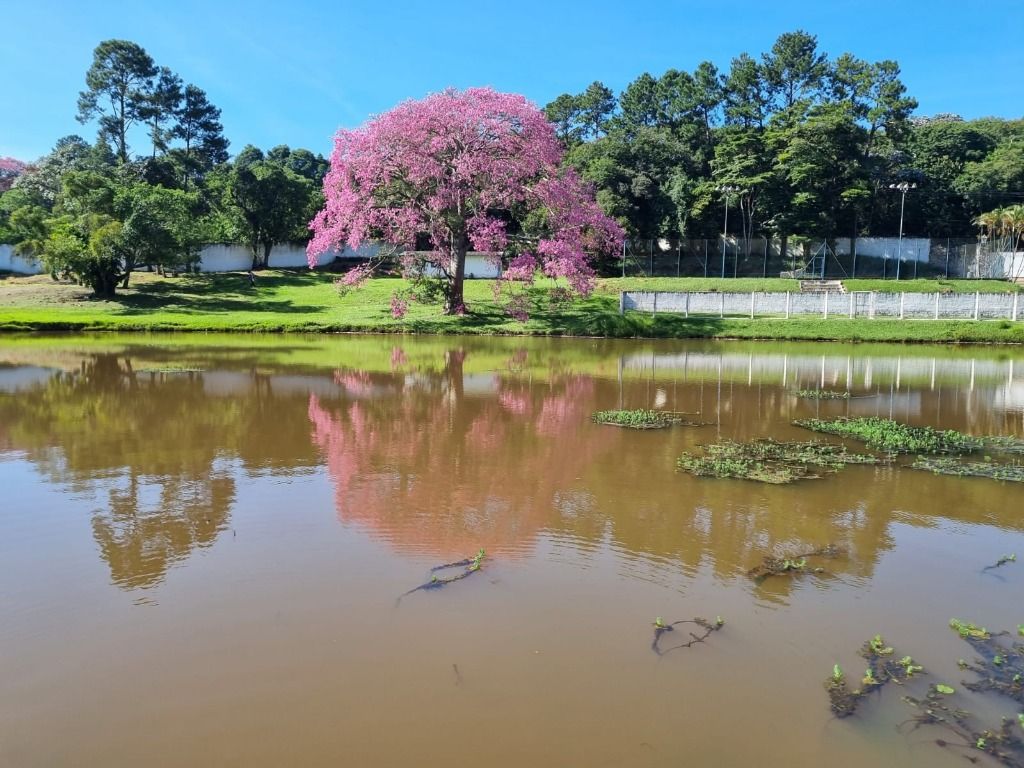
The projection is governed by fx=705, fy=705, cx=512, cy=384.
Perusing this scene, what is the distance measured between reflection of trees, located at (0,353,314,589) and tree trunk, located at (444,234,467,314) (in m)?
13.6

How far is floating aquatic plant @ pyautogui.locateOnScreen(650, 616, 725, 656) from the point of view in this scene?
4051 millimetres

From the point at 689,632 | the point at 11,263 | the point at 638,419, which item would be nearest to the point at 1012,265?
the point at 638,419

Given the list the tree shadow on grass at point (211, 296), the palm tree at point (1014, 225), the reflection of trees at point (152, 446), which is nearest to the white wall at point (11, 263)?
the tree shadow on grass at point (211, 296)

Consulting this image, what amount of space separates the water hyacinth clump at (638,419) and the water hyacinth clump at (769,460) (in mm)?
1241

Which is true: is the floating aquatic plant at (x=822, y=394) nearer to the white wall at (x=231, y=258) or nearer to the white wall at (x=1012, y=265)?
A: the white wall at (x=231, y=258)

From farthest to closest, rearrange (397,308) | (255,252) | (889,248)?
(889,248) < (255,252) < (397,308)

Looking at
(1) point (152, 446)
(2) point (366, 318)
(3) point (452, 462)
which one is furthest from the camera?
(2) point (366, 318)

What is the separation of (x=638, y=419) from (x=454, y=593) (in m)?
6.05

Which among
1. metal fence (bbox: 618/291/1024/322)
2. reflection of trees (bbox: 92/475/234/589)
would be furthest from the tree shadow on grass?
reflection of trees (bbox: 92/475/234/589)

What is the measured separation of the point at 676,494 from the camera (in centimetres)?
683

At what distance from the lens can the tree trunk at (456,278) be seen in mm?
26609

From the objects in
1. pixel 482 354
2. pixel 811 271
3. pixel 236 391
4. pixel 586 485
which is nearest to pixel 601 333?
pixel 482 354

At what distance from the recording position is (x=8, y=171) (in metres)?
68.6

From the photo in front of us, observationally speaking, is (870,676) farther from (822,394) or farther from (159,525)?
(822,394)
